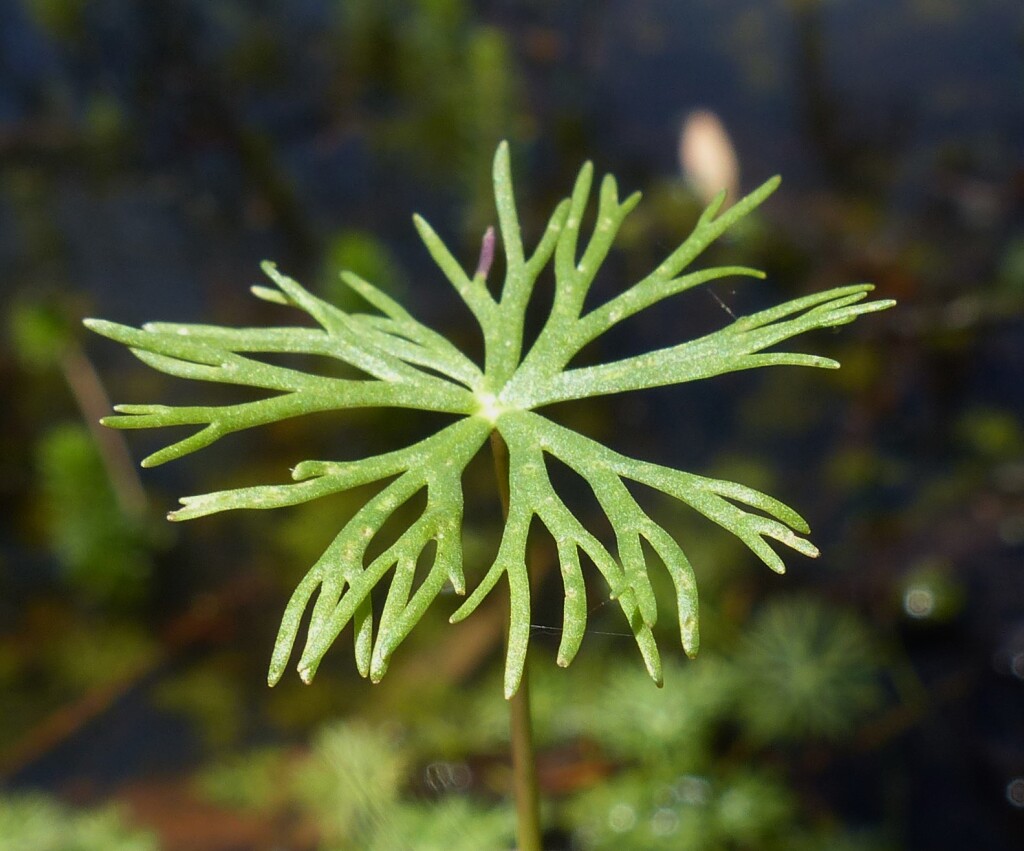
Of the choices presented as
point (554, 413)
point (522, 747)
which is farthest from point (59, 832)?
point (554, 413)

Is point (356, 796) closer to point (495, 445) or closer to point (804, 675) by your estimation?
point (804, 675)

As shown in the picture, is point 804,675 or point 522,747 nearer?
point 522,747

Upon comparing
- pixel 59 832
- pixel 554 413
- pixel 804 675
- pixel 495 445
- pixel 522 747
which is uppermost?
pixel 495 445

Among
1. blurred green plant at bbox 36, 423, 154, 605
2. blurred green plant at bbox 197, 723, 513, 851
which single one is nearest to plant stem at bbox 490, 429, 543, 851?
blurred green plant at bbox 197, 723, 513, 851

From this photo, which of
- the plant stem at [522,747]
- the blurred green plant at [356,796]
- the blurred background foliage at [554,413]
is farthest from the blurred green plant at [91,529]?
the plant stem at [522,747]

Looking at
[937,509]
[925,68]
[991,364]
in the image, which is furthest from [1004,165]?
[937,509]

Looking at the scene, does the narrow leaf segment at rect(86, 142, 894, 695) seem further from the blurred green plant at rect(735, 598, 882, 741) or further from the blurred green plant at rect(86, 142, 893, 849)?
the blurred green plant at rect(735, 598, 882, 741)
